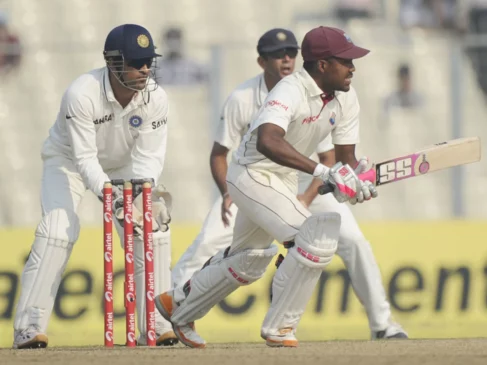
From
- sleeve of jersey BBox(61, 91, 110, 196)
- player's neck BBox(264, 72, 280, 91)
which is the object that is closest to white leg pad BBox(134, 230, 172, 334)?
sleeve of jersey BBox(61, 91, 110, 196)

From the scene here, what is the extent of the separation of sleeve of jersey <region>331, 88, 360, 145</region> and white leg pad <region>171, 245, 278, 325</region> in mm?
652

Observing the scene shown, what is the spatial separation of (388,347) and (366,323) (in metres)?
2.65

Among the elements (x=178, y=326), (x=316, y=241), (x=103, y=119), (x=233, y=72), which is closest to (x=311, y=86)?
(x=316, y=241)

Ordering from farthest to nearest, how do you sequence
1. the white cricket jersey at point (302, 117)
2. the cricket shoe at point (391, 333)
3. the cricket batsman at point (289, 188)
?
the cricket shoe at point (391, 333) < the white cricket jersey at point (302, 117) < the cricket batsman at point (289, 188)

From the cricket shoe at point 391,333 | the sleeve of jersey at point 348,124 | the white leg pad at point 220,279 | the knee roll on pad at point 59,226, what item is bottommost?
the cricket shoe at point 391,333

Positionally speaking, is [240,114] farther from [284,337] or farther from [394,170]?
[284,337]

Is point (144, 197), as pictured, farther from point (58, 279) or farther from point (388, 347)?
point (388, 347)

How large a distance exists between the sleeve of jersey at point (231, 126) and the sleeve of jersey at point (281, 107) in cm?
152

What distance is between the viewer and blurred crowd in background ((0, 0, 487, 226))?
10.0 metres

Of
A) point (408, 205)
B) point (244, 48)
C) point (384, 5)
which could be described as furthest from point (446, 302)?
point (384, 5)

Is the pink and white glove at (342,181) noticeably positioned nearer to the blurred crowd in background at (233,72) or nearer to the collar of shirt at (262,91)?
the collar of shirt at (262,91)

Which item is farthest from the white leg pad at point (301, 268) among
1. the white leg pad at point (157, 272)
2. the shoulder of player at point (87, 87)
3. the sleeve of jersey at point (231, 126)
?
the sleeve of jersey at point (231, 126)

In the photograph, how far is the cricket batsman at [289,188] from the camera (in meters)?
5.66

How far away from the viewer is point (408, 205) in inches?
415
